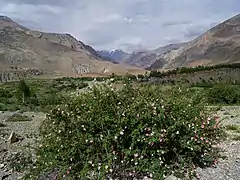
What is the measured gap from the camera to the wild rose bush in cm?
847

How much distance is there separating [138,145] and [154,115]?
813 mm

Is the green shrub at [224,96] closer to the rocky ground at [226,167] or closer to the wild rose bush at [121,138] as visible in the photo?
the rocky ground at [226,167]

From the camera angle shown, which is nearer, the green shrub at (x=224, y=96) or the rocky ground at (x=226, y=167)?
the rocky ground at (x=226, y=167)

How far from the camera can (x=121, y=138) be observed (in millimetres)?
8570

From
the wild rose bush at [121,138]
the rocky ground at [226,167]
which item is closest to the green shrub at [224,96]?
the rocky ground at [226,167]

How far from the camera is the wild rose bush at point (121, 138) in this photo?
8.47 meters

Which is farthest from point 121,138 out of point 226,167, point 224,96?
point 224,96

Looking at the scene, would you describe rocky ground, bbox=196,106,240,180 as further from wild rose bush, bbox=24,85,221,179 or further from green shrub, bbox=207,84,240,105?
green shrub, bbox=207,84,240,105

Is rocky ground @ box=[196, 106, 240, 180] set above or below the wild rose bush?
below

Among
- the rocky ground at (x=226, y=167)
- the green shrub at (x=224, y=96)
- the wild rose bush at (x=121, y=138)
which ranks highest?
the wild rose bush at (x=121, y=138)

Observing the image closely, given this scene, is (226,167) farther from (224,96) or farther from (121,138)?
(224,96)

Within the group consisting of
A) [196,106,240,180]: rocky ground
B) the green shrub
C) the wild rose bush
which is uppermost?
the wild rose bush

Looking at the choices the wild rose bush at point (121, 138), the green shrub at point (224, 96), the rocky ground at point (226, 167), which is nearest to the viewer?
the wild rose bush at point (121, 138)

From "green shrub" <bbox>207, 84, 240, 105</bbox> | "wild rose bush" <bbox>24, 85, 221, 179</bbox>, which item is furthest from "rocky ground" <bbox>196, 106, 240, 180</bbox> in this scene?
"green shrub" <bbox>207, 84, 240, 105</bbox>
